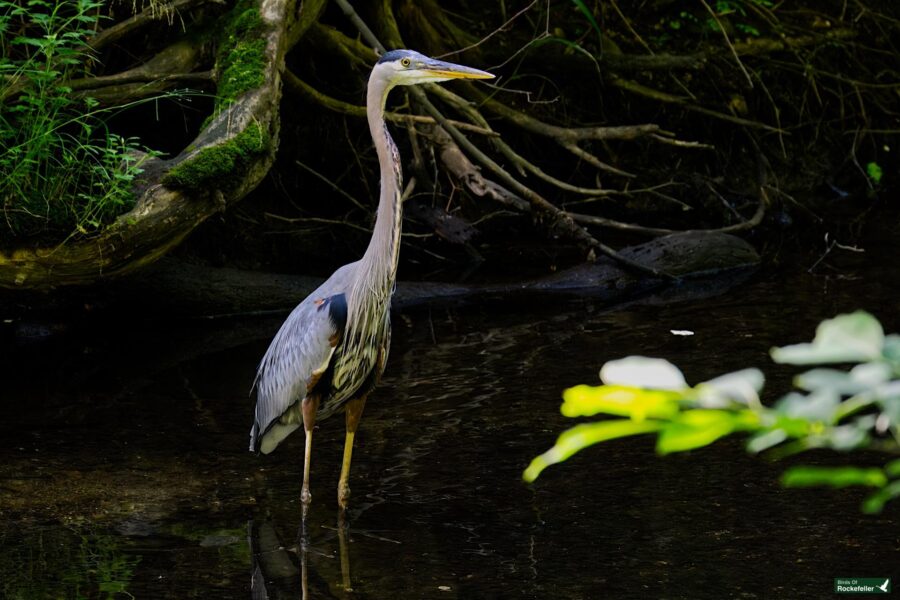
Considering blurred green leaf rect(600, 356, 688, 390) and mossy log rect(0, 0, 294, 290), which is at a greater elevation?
blurred green leaf rect(600, 356, 688, 390)

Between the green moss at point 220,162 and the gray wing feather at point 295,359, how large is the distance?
110 centimetres

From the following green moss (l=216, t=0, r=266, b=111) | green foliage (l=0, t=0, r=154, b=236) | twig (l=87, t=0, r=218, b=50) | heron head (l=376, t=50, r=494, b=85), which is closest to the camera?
heron head (l=376, t=50, r=494, b=85)

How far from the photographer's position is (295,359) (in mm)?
4836

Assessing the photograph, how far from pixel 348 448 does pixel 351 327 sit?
1.63ft

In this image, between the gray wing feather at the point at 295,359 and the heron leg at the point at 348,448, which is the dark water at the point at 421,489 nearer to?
the heron leg at the point at 348,448

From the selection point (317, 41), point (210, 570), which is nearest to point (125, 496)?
point (210, 570)

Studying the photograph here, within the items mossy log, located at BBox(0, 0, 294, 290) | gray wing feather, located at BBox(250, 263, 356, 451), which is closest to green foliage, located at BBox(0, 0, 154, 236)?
mossy log, located at BBox(0, 0, 294, 290)

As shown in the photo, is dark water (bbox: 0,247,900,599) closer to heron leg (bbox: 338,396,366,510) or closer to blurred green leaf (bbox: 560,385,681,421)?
heron leg (bbox: 338,396,366,510)

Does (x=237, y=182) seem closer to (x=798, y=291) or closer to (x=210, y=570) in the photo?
(x=210, y=570)

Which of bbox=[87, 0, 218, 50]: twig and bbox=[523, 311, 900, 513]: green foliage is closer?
bbox=[523, 311, 900, 513]: green foliage

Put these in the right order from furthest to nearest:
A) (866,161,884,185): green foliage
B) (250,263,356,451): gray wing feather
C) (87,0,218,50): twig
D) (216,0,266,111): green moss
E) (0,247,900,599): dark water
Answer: (866,161,884,185): green foliage → (87,0,218,50): twig → (216,0,266,111): green moss → (250,263,356,451): gray wing feather → (0,247,900,599): dark water

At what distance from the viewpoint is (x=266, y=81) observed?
626cm

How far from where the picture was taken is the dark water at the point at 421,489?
4.05m

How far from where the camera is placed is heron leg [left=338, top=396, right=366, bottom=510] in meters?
4.79
